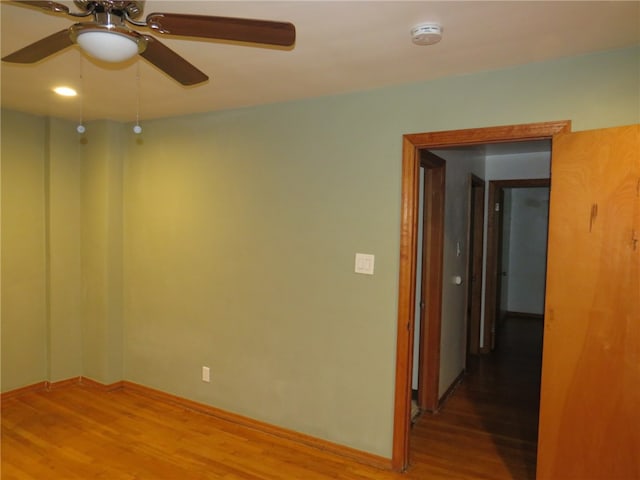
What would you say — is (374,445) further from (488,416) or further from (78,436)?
(78,436)

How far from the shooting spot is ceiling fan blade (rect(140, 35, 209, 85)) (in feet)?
5.15

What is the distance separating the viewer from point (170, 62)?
171 cm

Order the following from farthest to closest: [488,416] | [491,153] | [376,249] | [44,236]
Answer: [491,153], [44,236], [488,416], [376,249]

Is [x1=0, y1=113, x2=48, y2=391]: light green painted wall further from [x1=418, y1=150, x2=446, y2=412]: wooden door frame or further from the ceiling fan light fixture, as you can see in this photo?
[x1=418, y1=150, x2=446, y2=412]: wooden door frame

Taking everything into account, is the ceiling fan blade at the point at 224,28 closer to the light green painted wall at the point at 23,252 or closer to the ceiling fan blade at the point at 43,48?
the ceiling fan blade at the point at 43,48

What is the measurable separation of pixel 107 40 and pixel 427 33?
4.20 ft

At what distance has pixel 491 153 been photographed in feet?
15.4

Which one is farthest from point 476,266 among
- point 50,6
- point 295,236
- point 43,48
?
point 50,6

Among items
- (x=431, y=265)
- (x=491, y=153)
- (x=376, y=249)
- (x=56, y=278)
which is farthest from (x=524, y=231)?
(x=56, y=278)

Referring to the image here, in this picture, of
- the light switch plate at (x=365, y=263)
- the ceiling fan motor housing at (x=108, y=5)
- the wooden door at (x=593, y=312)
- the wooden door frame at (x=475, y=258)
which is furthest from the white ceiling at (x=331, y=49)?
the wooden door frame at (x=475, y=258)

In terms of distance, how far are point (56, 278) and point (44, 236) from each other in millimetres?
385

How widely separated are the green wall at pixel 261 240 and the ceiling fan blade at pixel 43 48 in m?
1.62

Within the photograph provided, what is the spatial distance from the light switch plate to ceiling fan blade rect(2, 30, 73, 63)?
188 cm

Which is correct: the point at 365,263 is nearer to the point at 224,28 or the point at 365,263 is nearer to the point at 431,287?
the point at 431,287
